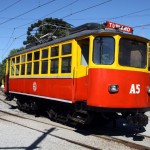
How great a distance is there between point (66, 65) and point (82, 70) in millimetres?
885

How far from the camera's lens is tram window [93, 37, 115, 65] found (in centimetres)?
1017

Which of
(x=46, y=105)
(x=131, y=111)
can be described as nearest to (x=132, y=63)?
(x=131, y=111)

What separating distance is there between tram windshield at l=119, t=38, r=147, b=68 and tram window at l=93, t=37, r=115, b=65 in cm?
28

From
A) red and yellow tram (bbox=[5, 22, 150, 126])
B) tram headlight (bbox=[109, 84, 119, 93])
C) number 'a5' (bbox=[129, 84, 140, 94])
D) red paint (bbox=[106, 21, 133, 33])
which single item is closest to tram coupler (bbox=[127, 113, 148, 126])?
red and yellow tram (bbox=[5, 22, 150, 126])

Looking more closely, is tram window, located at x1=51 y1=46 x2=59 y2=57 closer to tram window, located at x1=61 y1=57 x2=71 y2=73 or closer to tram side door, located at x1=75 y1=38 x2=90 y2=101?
tram window, located at x1=61 y1=57 x2=71 y2=73

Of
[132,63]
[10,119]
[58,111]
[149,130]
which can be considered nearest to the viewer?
[132,63]

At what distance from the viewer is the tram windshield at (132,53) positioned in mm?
10344

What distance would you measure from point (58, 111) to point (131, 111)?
11.7 ft

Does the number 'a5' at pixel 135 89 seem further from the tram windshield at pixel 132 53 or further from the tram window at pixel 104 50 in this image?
the tram window at pixel 104 50

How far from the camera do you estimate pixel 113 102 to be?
9914 millimetres

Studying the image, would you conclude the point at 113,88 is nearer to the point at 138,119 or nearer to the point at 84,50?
the point at 138,119

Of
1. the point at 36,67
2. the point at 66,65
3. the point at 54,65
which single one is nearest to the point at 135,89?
the point at 66,65

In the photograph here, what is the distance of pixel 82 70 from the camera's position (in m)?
10.8

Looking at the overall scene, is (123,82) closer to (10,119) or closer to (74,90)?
(74,90)
